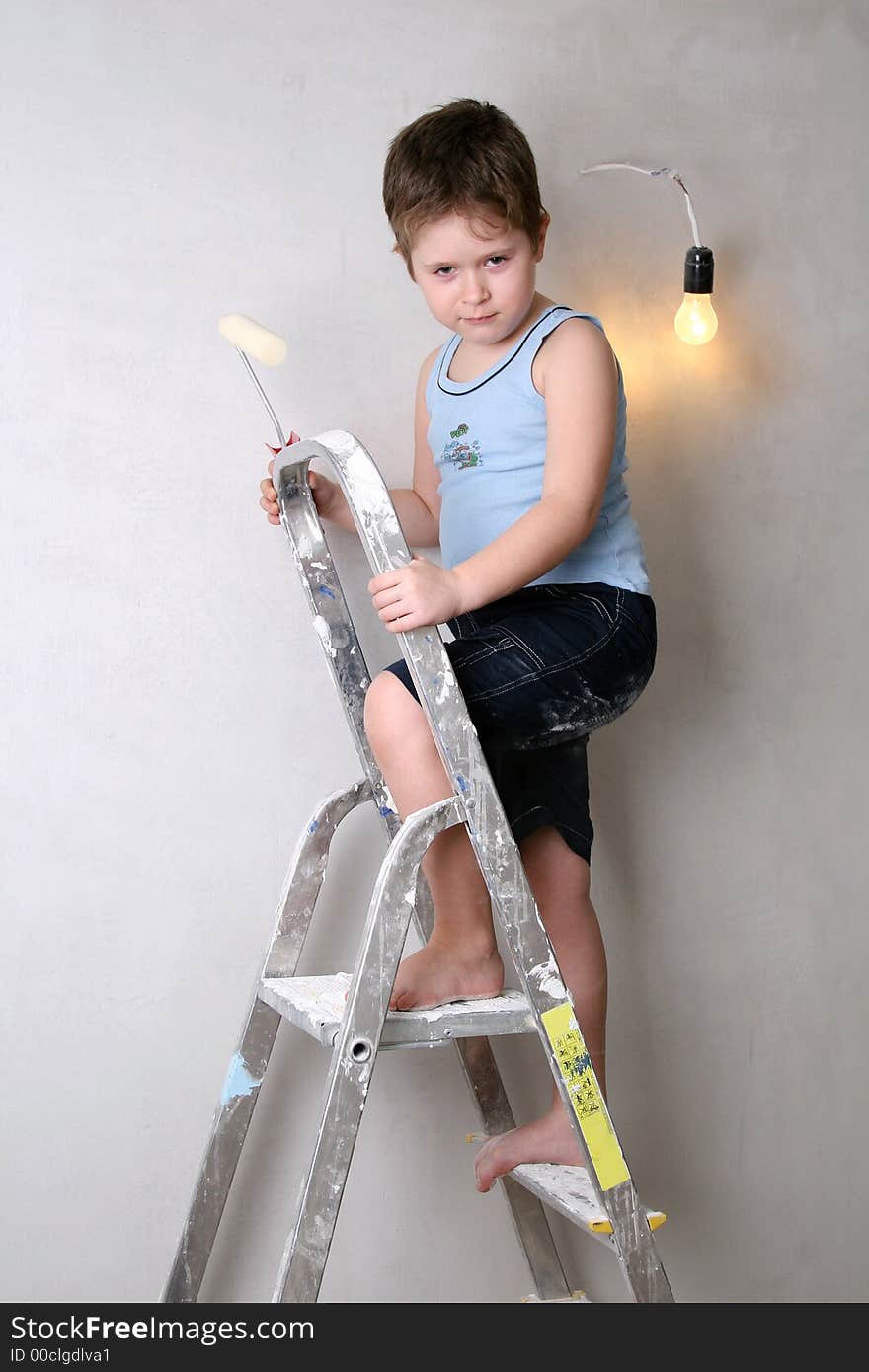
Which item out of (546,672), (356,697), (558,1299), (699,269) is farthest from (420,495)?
(558,1299)

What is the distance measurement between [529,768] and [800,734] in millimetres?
521

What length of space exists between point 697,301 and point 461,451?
1.49 ft

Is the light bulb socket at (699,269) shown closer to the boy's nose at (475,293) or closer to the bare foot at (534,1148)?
the boy's nose at (475,293)

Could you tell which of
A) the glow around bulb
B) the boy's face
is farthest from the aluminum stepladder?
the glow around bulb

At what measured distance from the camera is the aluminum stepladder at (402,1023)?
1.07 metres

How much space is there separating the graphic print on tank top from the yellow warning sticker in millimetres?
574

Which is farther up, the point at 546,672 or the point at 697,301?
the point at 697,301

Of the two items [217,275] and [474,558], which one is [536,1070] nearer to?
[474,558]

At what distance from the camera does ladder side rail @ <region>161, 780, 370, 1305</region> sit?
52.6 inches

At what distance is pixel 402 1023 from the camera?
112 centimetres

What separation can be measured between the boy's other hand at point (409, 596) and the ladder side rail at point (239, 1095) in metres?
0.38

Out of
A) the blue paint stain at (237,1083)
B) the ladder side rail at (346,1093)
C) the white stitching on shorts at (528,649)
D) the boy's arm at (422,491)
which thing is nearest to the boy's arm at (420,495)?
the boy's arm at (422,491)

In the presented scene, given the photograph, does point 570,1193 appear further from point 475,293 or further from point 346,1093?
point 475,293
